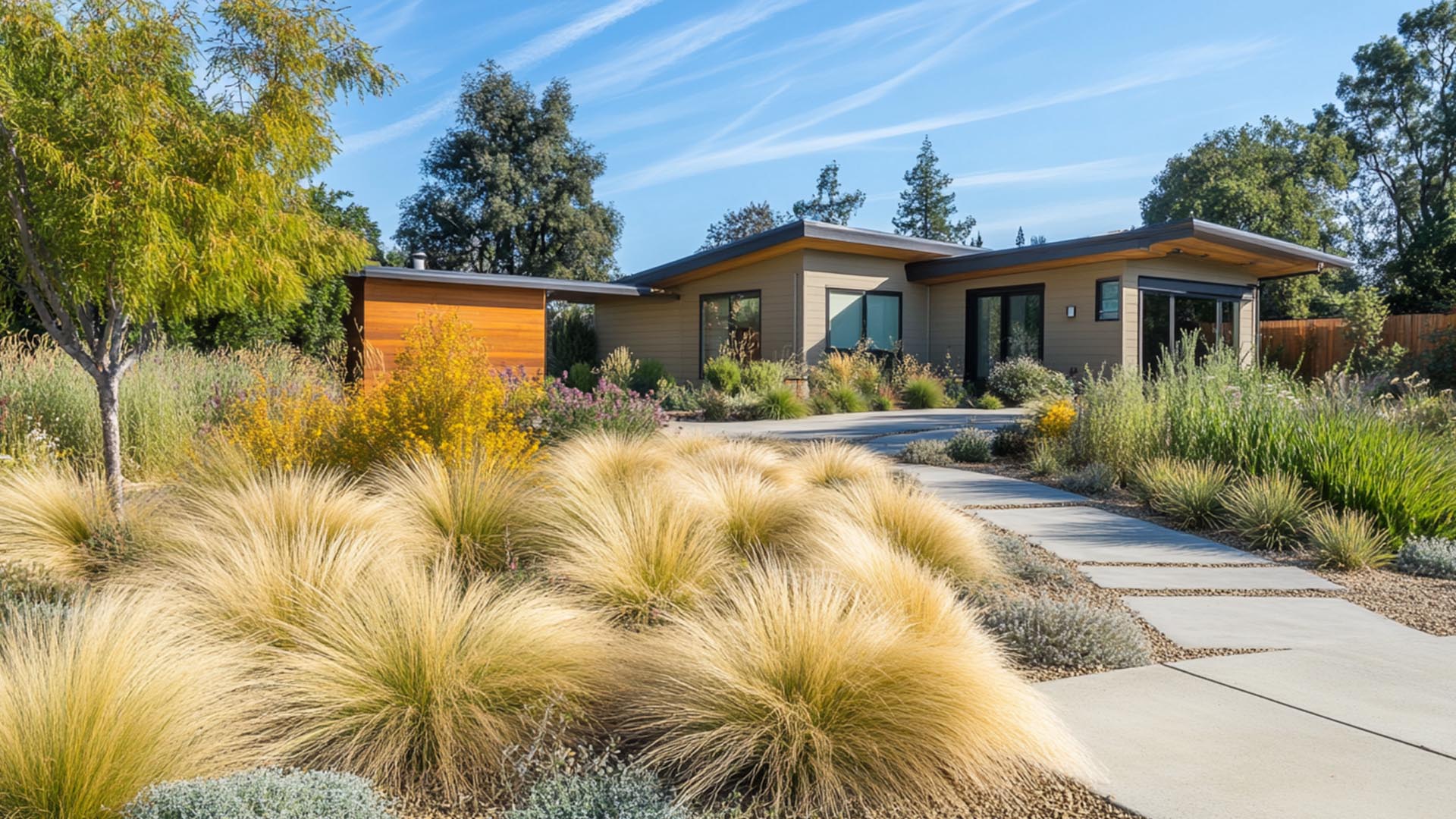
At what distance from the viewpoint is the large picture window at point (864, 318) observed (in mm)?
15133

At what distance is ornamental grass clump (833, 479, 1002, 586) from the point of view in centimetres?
358

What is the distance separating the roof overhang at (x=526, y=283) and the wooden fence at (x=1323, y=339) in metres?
12.6

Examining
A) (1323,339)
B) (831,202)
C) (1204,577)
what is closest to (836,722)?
(1204,577)

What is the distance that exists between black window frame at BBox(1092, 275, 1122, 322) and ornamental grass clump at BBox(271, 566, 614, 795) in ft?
44.1

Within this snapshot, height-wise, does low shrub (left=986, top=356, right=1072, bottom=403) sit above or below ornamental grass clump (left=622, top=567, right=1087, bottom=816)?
above

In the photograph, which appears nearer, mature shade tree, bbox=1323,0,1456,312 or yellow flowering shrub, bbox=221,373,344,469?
yellow flowering shrub, bbox=221,373,344,469

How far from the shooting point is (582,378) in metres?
16.2

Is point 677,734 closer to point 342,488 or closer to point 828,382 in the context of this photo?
point 342,488

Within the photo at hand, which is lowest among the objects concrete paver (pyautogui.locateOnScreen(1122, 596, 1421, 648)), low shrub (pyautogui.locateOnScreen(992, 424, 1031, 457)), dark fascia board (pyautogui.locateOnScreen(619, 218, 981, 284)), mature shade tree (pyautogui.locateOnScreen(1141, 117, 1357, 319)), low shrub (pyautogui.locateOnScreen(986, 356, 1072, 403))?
concrete paver (pyautogui.locateOnScreen(1122, 596, 1421, 648))

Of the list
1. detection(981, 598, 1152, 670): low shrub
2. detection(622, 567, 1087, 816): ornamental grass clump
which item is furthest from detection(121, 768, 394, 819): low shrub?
detection(981, 598, 1152, 670): low shrub

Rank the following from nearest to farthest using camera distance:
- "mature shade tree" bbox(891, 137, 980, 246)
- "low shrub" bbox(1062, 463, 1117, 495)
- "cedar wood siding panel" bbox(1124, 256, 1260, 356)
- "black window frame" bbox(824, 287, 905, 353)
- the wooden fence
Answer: "low shrub" bbox(1062, 463, 1117, 495)
"cedar wood siding panel" bbox(1124, 256, 1260, 356)
"black window frame" bbox(824, 287, 905, 353)
the wooden fence
"mature shade tree" bbox(891, 137, 980, 246)

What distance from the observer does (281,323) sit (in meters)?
11.2

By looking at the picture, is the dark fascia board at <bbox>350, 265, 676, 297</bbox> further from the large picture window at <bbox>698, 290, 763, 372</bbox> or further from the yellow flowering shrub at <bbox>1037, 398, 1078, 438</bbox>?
the yellow flowering shrub at <bbox>1037, 398, 1078, 438</bbox>

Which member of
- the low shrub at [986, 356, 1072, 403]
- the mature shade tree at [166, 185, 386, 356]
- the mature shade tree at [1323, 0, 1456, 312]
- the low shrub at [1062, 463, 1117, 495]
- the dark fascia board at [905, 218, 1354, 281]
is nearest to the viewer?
the low shrub at [1062, 463, 1117, 495]
